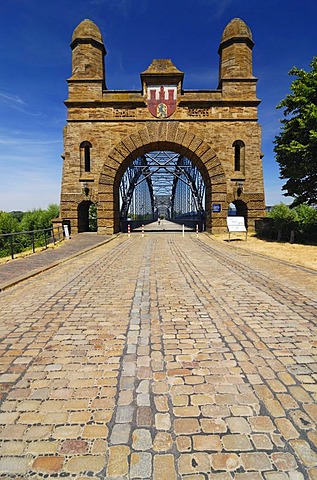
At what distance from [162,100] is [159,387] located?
21041 millimetres

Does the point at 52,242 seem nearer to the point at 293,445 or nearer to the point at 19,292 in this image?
the point at 19,292

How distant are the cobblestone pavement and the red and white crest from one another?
18.2 metres

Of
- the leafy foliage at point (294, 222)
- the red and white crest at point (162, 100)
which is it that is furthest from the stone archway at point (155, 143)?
the leafy foliage at point (294, 222)

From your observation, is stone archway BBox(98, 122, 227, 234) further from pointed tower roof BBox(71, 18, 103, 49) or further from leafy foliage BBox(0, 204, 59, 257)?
leafy foliage BBox(0, 204, 59, 257)

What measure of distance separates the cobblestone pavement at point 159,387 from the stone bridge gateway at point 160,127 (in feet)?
52.3

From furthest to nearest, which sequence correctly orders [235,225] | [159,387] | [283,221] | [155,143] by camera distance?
[155,143] < [283,221] < [235,225] < [159,387]

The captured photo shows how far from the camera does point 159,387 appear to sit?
2.49 m

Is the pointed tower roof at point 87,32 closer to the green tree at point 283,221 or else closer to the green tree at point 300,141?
the green tree at point 300,141

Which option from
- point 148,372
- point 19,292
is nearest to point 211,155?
point 19,292

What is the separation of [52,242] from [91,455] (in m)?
14.4

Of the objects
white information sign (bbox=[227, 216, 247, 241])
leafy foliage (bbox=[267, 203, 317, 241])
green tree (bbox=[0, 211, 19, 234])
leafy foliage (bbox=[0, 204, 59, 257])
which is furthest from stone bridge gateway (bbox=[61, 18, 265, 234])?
green tree (bbox=[0, 211, 19, 234])

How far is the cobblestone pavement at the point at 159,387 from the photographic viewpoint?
1747 millimetres

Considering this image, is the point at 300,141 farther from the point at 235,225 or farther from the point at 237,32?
the point at 237,32

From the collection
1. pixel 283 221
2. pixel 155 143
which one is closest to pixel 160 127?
pixel 155 143
